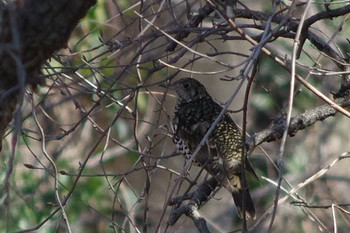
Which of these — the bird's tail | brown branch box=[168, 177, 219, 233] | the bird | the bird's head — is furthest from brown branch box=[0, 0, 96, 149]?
the bird's head

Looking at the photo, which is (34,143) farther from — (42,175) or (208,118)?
(208,118)

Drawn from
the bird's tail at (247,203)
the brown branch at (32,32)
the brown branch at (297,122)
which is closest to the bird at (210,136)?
the bird's tail at (247,203)

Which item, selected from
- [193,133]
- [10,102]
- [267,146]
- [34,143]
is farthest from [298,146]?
[10,102]

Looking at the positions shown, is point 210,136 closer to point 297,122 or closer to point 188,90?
point 188,90

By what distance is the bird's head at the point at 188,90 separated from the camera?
5.79 metres

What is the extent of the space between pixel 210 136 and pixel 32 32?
2872 mm

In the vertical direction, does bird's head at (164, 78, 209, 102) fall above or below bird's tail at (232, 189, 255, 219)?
above

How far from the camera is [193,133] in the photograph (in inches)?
209

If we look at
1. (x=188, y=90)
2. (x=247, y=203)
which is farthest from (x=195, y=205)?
(x=188, y=90)

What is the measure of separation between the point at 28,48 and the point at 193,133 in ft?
8.84

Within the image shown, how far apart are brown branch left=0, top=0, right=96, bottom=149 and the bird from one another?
6.83 feet

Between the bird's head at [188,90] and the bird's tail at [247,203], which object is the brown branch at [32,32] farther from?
the bird's head at [188,90]

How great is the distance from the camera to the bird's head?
5.79m

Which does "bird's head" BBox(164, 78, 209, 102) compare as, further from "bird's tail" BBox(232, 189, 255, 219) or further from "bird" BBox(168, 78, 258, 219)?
"bird's tail" BBox(232, 189, 255, 219)
